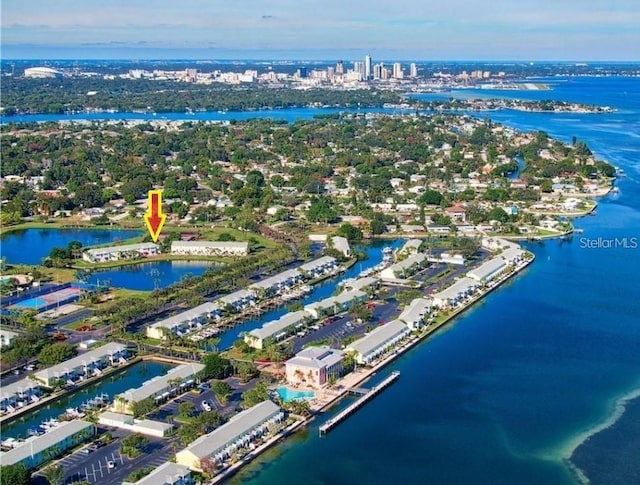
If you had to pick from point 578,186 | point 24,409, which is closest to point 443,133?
point 578,186

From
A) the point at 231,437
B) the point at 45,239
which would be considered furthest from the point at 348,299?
the point at 45,239

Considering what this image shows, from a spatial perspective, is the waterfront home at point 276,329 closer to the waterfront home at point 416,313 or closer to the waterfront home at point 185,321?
the waterfront home at point 185,321

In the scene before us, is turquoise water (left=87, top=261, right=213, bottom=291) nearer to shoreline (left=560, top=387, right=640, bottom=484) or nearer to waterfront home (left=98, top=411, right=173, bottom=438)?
waterfront home (left=98, top=411, right=173, bottom=438)

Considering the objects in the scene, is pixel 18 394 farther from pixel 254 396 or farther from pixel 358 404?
pixel 358 404

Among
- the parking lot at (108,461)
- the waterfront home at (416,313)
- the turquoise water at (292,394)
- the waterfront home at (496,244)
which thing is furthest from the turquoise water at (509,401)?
the waterfront home at (496,244)

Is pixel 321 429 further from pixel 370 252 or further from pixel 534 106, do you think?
pixel 534 106
